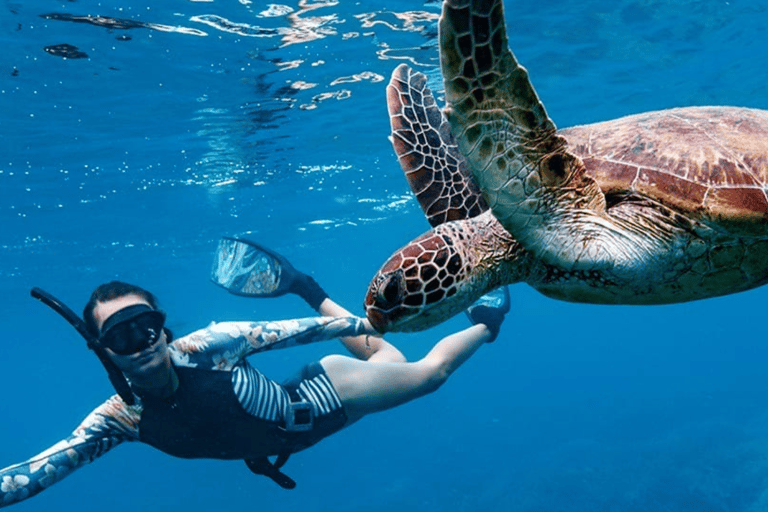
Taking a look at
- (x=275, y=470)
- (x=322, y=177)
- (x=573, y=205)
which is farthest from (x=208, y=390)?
(x=322, y=177)

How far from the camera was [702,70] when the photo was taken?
13.4m

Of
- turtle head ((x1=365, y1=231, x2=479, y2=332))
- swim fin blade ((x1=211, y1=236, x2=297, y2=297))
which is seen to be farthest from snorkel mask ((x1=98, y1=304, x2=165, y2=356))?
swim fin blade ((x1=211, y1=236, x2=297, y2=297))

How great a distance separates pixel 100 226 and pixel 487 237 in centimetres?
1966

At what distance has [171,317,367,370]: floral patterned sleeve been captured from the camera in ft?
16.3

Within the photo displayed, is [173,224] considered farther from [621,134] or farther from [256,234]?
[621,134]

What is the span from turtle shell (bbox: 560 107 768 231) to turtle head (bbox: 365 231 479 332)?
0.92 m

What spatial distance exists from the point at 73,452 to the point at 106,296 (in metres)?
1.34

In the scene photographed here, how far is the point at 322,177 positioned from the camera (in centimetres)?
1859

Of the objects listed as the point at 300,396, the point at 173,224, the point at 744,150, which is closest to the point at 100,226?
the point at 173,224

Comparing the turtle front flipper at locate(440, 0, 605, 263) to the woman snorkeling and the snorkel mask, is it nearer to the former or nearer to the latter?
the woman snorkeling

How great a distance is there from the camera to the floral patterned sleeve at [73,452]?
173 inches

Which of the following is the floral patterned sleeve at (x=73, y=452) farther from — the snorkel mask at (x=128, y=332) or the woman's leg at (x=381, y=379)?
the woman's leg at (x=381, y=379)

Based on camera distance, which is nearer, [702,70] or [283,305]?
[702,70]

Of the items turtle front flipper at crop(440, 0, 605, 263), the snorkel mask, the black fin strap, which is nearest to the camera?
turtle front flipper at crop(440, 0, 605, 263)
